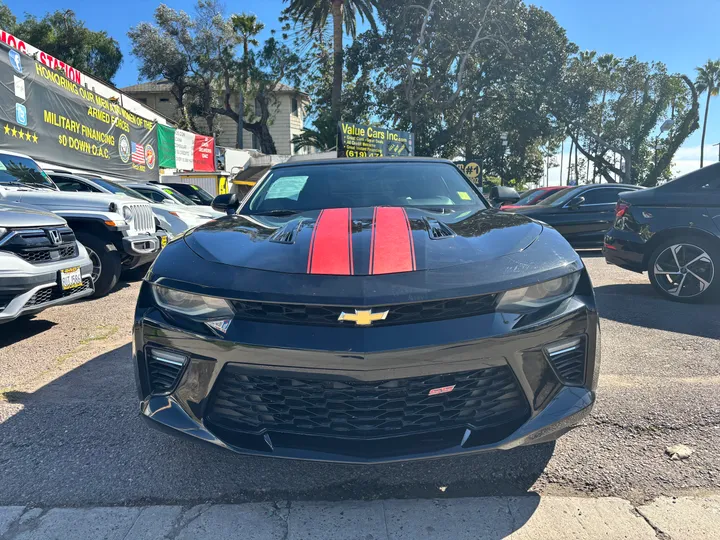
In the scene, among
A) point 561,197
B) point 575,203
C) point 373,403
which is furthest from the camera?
point 561,197

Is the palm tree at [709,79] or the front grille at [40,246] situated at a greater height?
the palm tree at [709,79]

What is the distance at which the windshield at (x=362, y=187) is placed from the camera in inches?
118

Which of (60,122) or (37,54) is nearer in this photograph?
(60,122)

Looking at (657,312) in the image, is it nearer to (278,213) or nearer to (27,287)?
(278,213)

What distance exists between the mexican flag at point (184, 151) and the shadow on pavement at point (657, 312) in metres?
14.8

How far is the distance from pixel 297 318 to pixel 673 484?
5.42 feet

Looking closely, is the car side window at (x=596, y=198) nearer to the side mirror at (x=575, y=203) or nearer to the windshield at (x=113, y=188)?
the side mirror at (x=575, y=203)

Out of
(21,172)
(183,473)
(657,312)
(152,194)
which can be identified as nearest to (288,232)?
(183,473)

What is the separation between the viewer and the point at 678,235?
195 inches

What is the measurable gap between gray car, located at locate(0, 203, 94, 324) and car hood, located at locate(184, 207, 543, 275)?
1.94 metres

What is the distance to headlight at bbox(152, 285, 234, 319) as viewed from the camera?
1.76 meters

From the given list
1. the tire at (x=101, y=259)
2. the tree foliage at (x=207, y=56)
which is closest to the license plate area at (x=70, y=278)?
the tire at (x=101, y=259)

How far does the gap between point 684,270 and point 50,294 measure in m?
5.73

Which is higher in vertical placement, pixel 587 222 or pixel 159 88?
pixel 159 88
